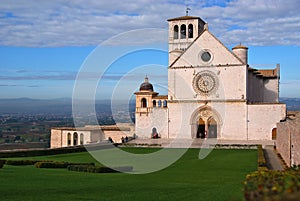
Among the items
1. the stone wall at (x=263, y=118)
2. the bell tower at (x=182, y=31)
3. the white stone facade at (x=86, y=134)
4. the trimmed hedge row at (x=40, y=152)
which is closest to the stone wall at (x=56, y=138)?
the white stone facade at (x=86, y=134)

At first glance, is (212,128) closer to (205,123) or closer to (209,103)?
Result: (205,123)

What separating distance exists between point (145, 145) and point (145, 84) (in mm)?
13827

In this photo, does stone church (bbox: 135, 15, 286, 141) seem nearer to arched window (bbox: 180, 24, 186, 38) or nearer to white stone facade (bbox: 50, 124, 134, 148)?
white stone facade (bbox: 50, 124, 134, 148)

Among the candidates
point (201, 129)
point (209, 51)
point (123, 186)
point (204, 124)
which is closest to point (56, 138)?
point (201, 129)

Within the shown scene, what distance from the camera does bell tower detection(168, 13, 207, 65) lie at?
166 feet

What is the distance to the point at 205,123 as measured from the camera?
4553cm

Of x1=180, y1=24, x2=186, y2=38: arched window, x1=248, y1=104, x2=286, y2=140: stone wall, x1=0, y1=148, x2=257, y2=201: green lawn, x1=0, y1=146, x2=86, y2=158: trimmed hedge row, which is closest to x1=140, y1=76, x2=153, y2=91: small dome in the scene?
x1=180, y1=24, x2=186, y2=38: arched window

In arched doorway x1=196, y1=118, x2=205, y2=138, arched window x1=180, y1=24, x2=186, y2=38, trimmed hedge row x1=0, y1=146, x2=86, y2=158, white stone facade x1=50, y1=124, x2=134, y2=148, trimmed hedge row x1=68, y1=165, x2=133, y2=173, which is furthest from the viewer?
arched window x1=180, y1=24, x2=186, y2=38

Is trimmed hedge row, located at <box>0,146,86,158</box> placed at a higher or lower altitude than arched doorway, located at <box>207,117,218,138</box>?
lower

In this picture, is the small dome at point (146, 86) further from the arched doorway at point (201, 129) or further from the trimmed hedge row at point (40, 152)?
the trimmed hedge row at point (40, 152)

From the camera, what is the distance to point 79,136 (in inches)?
1903

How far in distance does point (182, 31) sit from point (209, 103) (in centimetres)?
1103

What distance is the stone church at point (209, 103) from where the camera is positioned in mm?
43006

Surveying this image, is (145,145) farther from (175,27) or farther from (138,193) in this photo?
(138,193)
